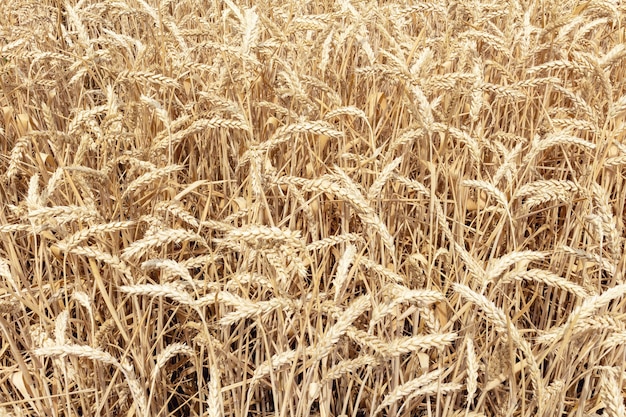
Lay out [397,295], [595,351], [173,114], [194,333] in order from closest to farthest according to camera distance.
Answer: [397,295], [595,351], [194,333], [173,114]

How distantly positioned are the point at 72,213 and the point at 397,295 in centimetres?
58

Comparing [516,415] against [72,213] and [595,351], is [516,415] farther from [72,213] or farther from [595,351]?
[72,213]

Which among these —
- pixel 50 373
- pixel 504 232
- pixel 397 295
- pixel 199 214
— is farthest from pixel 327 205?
pixel 50 373

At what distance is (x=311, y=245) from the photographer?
1073 mm

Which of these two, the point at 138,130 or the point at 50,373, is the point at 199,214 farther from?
the point at 50,373

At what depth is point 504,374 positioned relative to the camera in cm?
104

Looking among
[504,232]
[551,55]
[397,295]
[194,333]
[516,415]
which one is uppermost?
[551,55]

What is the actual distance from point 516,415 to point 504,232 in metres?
0.43

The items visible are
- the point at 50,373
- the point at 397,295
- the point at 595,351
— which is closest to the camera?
the point at 397,295

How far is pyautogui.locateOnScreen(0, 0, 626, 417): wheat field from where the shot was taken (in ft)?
3.23

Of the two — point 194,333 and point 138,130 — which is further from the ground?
point 138,130

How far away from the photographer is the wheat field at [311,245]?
3.23 feet

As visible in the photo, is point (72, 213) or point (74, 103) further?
point (74, 103)

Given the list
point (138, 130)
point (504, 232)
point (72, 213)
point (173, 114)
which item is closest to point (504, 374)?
point (504, 232)
